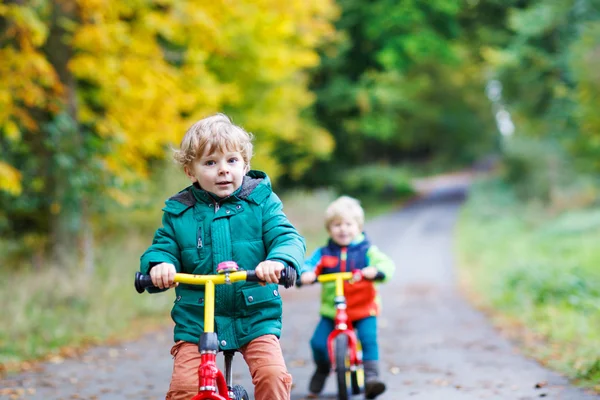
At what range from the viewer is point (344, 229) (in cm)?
574

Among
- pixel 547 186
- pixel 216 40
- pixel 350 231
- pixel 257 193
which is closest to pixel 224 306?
pixel 257 193

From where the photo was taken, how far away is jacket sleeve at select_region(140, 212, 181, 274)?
139 inches


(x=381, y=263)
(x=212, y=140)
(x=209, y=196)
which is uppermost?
(x=212, y=140)

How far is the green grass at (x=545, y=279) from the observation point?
7242 millimetres

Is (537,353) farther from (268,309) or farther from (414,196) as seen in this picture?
(414,196)

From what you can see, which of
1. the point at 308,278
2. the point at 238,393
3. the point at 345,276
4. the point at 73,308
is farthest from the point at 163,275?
the point at 73,308

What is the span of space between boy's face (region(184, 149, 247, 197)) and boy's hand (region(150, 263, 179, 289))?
498 millimetres

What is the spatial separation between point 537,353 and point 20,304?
5996 millimetres

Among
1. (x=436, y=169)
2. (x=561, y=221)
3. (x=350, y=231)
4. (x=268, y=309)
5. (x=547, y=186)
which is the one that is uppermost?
(x=436, y=169)

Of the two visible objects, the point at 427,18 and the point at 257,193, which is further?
the point at 427,18

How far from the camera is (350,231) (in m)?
5.75

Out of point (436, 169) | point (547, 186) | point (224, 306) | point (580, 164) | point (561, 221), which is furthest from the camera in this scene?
point (436, 169)

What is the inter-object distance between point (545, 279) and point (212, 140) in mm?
8194

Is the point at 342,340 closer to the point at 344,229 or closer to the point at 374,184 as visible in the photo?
the point at 344,229
